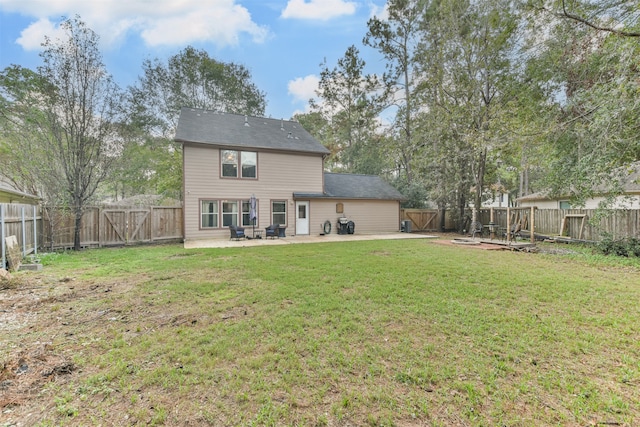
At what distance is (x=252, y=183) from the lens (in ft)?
43.5

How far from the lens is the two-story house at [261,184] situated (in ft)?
40.3

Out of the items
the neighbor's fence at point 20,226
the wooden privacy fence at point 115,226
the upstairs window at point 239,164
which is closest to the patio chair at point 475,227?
the upstairs window at point 239,164

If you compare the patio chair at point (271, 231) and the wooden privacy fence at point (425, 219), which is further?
the wooden privacy fence at point (425, 219)

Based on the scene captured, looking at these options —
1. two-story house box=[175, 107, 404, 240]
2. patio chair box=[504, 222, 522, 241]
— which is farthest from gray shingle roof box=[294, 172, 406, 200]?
patio chair box=[504, 222, 522, 241]

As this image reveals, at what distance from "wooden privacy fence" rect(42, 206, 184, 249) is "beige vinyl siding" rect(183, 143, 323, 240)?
83 centimetres

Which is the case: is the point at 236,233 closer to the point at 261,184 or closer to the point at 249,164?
the point at 261,184

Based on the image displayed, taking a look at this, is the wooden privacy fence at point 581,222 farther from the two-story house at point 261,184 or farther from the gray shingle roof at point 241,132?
the gray shingle roof at point 241,132

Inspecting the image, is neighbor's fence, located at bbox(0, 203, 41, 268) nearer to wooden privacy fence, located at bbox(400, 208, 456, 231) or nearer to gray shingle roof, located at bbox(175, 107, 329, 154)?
gray shingle roof, located at bbox(175, 107, 329, 154)

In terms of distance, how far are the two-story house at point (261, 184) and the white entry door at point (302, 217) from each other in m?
0.05

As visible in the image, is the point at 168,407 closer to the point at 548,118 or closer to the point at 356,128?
the point at 548,118

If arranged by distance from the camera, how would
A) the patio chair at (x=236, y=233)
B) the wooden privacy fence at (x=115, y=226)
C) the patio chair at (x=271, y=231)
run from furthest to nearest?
the patio chair at (x=271, y=231), the patio chair at (x=236, y=233), the wooden privacy fence at (x=115, y=226)

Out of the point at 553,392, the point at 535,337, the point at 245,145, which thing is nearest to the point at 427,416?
the point at 553,392

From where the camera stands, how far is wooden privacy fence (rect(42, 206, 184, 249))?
31.2 feet

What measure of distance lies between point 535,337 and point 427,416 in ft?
6.59
